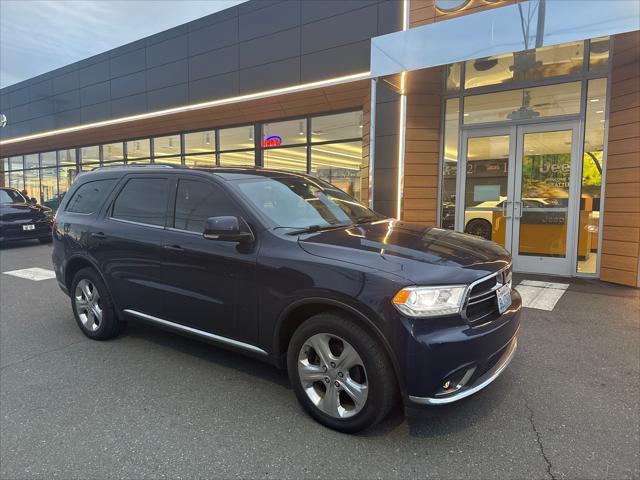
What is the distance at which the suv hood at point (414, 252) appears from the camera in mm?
2658

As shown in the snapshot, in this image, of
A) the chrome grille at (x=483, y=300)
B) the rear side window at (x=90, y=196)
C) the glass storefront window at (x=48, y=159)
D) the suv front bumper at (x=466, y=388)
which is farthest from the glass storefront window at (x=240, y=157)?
the glass storefront window at (x=48, y=159)

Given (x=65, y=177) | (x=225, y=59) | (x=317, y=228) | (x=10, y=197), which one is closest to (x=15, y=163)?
(x=65, y=177)

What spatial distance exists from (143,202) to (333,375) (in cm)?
252

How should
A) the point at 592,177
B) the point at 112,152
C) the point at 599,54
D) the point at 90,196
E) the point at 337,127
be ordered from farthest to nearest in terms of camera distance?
1. the point at 112,152
2. the point at 337,127
3. the point at 592,177
4. the point at 599,54
5. the point at 90,196

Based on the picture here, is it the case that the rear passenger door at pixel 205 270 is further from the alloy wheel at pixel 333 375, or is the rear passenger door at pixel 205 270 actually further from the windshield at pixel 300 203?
the alloy wheel at pixel 333 375

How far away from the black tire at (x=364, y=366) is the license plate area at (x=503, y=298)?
2.95ft

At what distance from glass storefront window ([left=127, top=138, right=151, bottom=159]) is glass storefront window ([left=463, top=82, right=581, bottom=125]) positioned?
12.2 metres

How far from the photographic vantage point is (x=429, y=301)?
2586 mm

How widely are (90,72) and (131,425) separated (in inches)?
623

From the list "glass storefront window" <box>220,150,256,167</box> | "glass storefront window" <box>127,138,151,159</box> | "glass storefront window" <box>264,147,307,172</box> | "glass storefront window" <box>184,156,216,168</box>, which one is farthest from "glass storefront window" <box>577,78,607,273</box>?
"glass storefront window" <box>127,138,151,159</box>

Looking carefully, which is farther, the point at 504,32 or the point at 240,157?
the point at 240,157

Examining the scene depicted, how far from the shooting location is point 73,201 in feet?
16.4

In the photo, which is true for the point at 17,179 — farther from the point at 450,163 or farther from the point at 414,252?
the point at 414,252

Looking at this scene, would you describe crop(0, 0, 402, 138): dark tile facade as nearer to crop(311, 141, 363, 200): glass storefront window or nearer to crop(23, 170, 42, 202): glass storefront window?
crop(311, 141, 363, 200): glass storefront window
